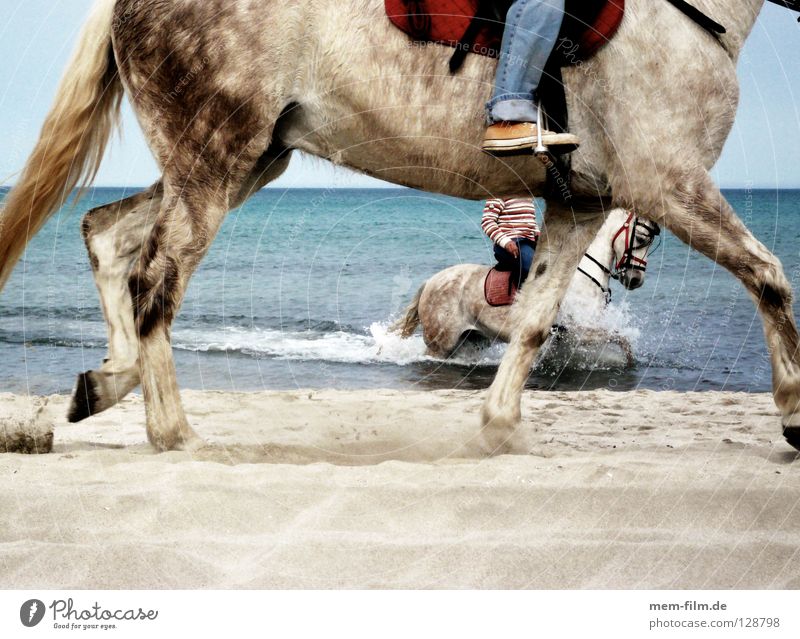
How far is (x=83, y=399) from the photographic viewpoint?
4645 mm

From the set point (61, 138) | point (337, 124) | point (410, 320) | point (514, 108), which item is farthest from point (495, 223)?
point (61, 138)

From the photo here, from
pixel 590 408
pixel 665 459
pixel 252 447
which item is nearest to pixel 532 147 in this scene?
pixel 665 459

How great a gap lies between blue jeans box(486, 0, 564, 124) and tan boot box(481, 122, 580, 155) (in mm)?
34

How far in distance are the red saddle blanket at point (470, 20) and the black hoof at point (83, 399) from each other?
2.33 meters

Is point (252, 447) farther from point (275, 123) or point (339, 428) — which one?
point (275, 123)

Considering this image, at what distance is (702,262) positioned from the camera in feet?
74.9

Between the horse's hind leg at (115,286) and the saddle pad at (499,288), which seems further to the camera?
the saddle pad at (499,288)

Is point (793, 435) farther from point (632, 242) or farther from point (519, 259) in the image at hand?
point (519, 259)

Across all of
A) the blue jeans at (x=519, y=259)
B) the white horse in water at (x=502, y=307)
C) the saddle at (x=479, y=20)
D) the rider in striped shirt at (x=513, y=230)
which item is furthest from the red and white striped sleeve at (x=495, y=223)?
the saddle at (x=479, y=20)

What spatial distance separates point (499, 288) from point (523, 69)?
14.7 feet

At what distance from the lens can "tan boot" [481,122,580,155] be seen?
4273 mm

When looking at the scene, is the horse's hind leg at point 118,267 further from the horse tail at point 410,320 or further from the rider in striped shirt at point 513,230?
the horse tail at point 410,320

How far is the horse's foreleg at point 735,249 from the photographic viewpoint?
4.39 m

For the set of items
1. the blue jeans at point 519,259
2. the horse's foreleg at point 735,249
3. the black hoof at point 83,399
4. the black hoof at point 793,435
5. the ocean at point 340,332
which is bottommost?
the ocean at point 340,332
